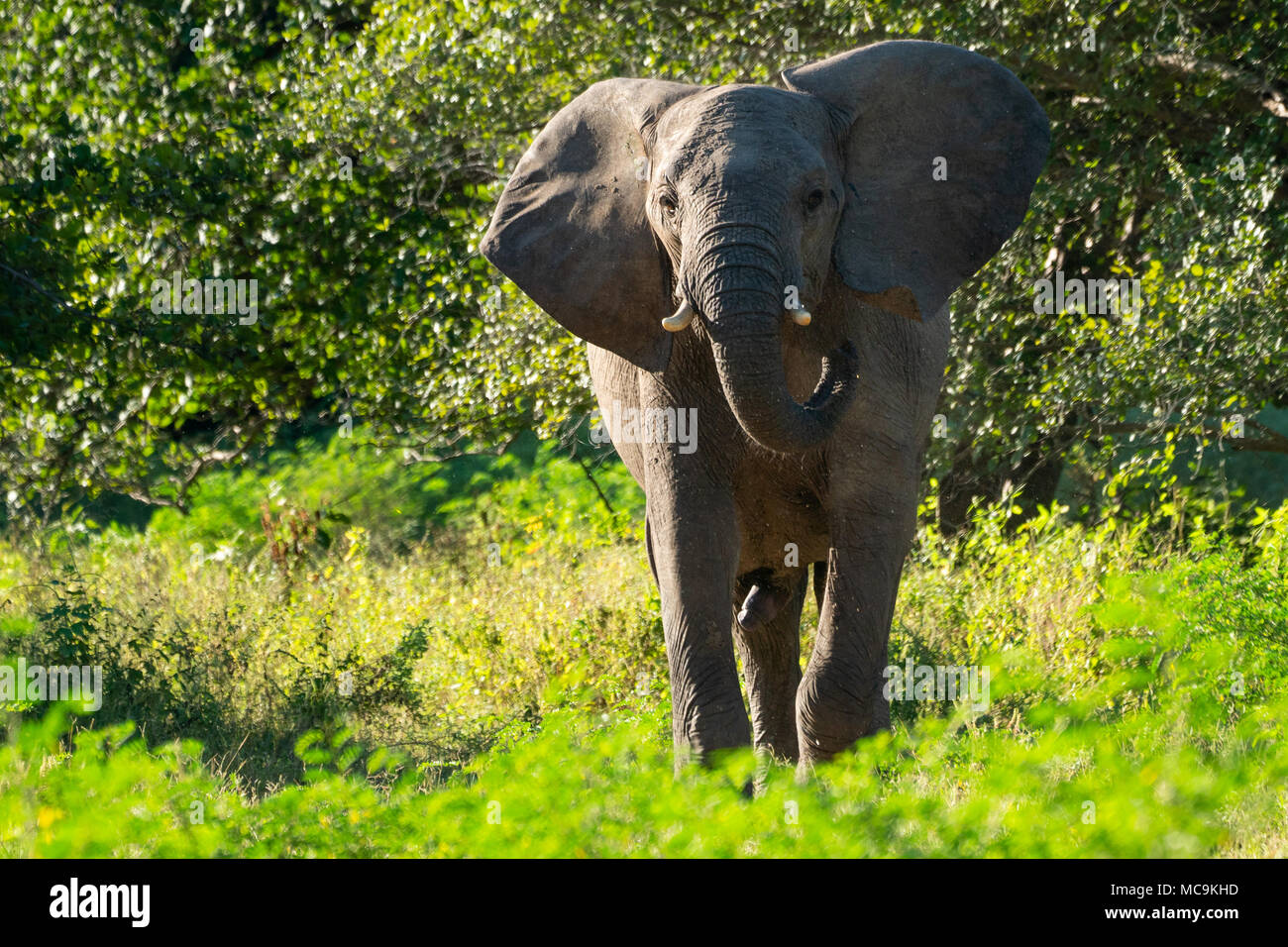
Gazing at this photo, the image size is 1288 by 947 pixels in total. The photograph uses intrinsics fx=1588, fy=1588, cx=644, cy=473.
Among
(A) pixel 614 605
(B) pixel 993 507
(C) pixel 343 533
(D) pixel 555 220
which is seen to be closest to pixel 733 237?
(D) pixel 555 220

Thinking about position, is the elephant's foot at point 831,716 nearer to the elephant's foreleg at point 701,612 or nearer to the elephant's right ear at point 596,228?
the elephant's foreleg at point 701,612

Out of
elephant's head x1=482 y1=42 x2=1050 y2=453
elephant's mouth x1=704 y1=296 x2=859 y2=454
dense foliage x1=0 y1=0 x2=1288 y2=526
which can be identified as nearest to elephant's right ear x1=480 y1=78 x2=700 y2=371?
elephant's head x1=482 y1=42 x2=1050 y2=453

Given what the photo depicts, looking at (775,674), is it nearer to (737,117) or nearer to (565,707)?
(565,707)

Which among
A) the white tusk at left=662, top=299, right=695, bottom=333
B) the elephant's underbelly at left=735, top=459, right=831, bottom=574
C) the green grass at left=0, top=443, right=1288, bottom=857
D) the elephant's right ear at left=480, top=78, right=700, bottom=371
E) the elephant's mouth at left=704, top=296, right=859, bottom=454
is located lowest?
the green grass at left=0, top=443, right=1288, bottom=857

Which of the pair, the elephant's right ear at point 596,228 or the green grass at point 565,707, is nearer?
the green grass at point 565,707

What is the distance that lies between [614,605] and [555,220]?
435 centimetres

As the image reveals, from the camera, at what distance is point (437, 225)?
40.4 ft

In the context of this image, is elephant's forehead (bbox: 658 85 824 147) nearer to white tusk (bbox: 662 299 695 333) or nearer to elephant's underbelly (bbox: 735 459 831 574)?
white tusk (bbox: 662 299 695 333)

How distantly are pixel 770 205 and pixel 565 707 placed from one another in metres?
4.01

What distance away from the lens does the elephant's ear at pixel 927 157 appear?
5773 millimetres

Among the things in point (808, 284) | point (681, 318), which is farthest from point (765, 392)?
point (808, 284)

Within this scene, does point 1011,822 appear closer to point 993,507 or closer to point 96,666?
point 96,666

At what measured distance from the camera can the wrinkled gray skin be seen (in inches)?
217

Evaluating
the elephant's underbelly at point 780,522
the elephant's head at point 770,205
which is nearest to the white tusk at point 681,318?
the elephant's head at point 770,205
